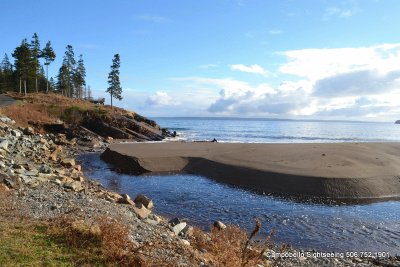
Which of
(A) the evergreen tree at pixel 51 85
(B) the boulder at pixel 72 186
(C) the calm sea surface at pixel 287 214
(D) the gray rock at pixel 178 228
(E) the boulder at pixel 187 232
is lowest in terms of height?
(C) the calm sea surface at pixel 287 214

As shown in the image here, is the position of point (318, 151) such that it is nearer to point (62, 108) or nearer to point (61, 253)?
point (61, 253)

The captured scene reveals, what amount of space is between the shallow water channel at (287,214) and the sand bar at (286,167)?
176 cm

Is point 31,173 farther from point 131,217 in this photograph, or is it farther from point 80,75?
point 80,75

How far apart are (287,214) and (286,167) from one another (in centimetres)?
834

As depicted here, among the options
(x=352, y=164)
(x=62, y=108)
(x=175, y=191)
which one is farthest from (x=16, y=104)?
(x=352, y=164)

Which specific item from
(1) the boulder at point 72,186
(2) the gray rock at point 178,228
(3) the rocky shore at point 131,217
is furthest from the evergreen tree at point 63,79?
(2) the gray rock at point 178,228

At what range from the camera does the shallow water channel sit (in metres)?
13.3

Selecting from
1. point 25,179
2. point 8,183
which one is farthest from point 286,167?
point 8,183

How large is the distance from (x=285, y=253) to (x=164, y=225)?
4.13m

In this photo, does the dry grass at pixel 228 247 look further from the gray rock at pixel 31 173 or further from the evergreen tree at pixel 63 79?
the evergreen tree at pixel 63 79

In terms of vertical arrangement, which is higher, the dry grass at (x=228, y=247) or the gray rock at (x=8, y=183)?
the gray rock at (x=8, y=183)

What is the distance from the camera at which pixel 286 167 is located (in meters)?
24.5

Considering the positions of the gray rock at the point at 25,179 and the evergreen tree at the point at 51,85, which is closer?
the gray rock at the point at 25,179

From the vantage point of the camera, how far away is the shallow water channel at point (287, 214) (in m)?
13.3
